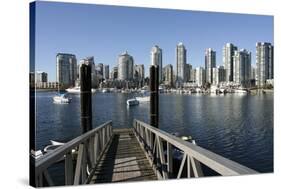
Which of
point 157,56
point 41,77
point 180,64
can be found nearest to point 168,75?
point 180,64

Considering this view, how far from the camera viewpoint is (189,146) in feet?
7.31

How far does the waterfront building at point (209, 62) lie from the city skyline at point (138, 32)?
0.07 metres

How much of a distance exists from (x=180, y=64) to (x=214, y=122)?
3.05 m

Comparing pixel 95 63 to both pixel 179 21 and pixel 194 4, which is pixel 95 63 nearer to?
pixel 179 21

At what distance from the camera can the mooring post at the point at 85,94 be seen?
15.1ft

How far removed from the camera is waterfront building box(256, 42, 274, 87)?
4895mm

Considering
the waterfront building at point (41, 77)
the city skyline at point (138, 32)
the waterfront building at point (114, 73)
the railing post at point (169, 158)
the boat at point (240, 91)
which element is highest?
the city skyline at point (138, 32)

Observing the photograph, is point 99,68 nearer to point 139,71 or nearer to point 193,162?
point 139,71

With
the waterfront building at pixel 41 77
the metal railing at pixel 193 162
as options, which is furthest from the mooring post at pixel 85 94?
the metal railing at pixel 193 162

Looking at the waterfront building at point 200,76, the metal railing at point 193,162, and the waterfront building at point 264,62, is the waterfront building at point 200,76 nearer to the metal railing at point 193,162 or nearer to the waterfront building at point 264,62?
the waterfront building at point 264,62

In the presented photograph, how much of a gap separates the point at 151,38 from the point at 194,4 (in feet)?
4.30

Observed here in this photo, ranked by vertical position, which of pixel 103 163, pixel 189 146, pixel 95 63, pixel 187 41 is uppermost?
pixel 187 41

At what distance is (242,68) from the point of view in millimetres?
5285

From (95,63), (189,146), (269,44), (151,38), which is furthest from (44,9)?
(269,44)
